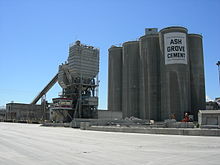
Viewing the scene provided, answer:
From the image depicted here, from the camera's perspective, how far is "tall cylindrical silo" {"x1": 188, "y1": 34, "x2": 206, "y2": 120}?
268 ft

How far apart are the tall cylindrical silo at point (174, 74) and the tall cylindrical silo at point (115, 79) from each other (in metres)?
23.8

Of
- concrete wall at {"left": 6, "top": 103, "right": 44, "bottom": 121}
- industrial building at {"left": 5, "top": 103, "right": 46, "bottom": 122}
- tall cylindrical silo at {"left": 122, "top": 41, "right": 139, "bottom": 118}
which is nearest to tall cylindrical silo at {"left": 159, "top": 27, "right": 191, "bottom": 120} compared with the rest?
tall cylindrical silo at {"left": 122, "top": 41, "right": 139, "bottom": 118}

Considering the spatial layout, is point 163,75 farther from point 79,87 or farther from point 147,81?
point 79,87

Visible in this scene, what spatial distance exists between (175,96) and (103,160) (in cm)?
6972

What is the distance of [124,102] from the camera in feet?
307

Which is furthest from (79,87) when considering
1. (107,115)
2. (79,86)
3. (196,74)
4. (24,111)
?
(24,111)

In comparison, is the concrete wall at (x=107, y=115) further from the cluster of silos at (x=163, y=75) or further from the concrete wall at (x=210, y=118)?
the concrete wall at (x=210, y=118)

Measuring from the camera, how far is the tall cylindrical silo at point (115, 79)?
10038 centimetres

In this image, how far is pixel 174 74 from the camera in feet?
257

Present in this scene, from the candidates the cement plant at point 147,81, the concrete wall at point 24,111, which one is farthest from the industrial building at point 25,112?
the cement plant at point 147,81

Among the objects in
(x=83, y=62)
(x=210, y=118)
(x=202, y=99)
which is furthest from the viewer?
(x=202, y=99)

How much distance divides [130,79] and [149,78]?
9.89 m

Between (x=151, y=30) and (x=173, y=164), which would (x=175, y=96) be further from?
(x=173, y=164)

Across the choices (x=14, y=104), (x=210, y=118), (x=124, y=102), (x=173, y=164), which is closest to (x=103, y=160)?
(x=173, y=164)
